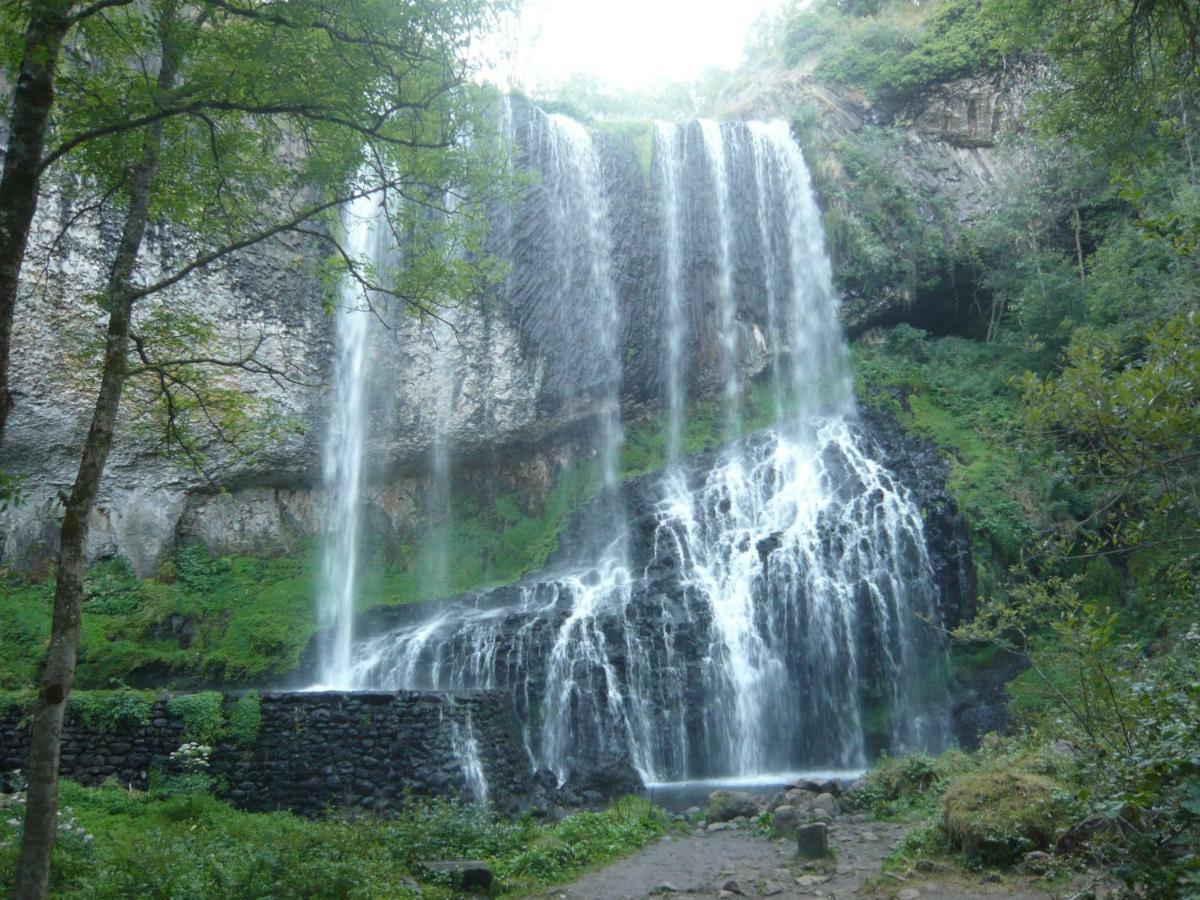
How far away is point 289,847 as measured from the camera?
252 inches

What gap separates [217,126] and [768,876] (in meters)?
7.70

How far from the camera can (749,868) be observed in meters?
7.08

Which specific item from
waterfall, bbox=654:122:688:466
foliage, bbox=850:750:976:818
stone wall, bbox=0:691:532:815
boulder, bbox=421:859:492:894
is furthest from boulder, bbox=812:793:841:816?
waterfall, bbox=654:122:688:466

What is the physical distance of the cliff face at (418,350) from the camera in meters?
16.5

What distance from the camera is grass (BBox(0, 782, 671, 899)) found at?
552 centimetres

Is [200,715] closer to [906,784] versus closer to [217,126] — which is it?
[217,126]

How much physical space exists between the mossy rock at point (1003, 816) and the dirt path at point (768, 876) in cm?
29

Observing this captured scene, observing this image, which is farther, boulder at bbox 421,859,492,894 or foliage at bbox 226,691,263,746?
foliage at bbox 226,691,263,746

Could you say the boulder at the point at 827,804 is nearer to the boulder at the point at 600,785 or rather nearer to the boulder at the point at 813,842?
the boulder at the point at 813,842

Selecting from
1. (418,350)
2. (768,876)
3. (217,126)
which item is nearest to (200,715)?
(217,126)

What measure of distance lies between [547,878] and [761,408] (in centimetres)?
1612

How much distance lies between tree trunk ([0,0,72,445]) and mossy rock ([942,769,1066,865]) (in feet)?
21.1

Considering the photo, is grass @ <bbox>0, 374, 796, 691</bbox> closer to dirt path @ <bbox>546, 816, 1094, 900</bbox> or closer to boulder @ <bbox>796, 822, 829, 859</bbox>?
dirt path @ <bbox>546, 816, 1094, 900</bbox>

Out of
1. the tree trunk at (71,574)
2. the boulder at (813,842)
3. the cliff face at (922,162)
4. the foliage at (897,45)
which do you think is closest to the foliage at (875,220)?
the cliff face at (922,162)
